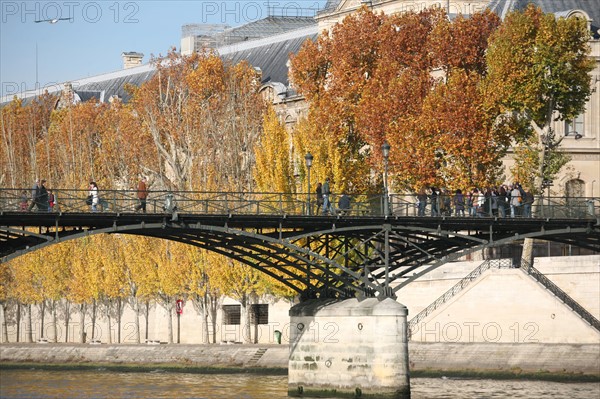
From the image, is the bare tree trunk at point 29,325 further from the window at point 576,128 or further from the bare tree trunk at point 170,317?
the window at point 576,128

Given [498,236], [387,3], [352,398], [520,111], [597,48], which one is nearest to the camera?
[352,398]

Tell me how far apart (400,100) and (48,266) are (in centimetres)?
2360

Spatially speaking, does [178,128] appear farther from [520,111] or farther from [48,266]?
[520,111]

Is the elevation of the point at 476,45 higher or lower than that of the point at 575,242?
higher

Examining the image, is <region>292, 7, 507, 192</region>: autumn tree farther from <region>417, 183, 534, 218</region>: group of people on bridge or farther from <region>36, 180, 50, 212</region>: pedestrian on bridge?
<region>36, 180, 50, 212</region>: pedestrian on bridge

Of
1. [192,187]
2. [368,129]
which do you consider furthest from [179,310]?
[368,129]

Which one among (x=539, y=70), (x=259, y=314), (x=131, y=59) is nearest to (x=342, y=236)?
(x=539, y=70)

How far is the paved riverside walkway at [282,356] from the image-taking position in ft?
228

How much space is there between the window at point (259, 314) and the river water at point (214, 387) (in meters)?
10.6

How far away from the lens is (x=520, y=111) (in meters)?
76.6

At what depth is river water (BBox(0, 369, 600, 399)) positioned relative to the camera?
6322cm

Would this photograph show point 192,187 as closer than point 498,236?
No

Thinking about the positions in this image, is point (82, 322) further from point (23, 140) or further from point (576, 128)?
point (576, 128)

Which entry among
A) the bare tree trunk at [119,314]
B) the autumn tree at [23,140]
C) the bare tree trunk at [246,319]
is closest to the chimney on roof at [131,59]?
the autumn tree at [23,140]
